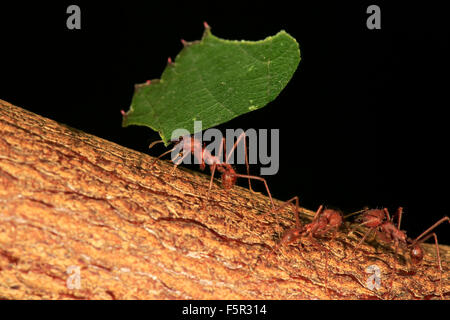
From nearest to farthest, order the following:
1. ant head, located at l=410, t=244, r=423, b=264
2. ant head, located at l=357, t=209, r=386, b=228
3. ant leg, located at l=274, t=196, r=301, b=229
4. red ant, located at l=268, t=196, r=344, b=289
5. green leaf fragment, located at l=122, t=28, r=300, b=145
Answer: green leaf fragment, located at l=122, t=28, r=300, b=145 → red ant, located at l=268, t=196, r=344, b=289 → ant leg, located at l=274, t=196, r=301, b=229 → ant head, located at l=410, t=244, r=423, b=264 → ant head, located at l=357, t=209, r=386, b=228

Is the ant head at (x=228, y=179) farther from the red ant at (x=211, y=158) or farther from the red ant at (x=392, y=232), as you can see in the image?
the red ant at (x=392, y=232)

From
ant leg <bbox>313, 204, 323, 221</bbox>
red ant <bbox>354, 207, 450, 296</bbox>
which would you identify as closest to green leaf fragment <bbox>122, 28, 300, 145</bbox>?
ant leg <bbox>313, 204, 323, 221</bbox>

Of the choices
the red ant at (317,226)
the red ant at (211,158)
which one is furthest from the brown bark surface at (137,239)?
the red ant at (211,158)

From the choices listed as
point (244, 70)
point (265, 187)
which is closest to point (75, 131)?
point (244, 70)

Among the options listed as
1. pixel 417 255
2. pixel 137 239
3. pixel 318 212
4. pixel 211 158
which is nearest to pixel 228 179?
pixel 211 158

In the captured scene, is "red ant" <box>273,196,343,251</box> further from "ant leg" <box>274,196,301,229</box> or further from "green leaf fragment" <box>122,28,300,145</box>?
"green leaf fragment" <box>122,28,300,145</box>

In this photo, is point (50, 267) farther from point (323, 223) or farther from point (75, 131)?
point (323, 223)
